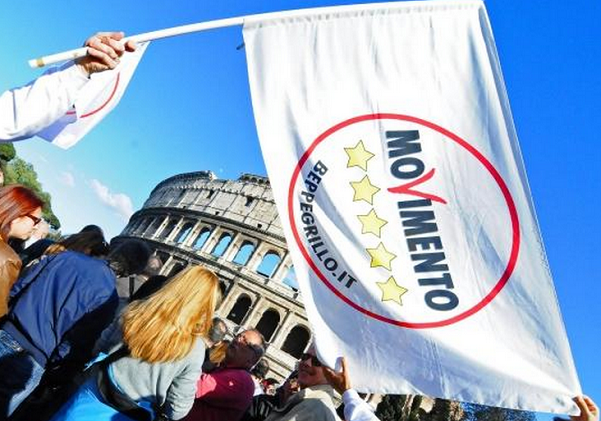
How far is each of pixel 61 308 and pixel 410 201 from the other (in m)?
2.20

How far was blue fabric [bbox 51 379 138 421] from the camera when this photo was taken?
2201mm

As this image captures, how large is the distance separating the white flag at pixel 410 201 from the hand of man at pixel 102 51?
82 centimetres

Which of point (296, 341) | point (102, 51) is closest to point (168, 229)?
point (296, 341)

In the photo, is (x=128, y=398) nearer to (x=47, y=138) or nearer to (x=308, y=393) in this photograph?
(x=308, y=393)

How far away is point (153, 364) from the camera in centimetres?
231

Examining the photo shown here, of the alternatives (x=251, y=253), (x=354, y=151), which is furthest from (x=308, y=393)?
(x=251, y=253)

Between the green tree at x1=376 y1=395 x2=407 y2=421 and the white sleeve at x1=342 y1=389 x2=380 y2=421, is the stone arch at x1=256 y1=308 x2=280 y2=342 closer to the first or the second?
the green tree at x1=376 y1=395 x2=407 y2=421

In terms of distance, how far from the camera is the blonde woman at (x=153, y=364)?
225 cm

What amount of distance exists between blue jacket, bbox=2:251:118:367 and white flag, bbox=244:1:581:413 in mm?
1315

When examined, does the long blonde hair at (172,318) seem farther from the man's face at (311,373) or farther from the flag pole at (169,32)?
the flag pole at (169,32)

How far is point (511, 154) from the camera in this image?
2.37 metres

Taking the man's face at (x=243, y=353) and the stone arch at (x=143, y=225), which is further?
the stone arch at (x=143, y=225)

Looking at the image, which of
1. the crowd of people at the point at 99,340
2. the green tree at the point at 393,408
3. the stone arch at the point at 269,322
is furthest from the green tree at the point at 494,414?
the crowd of people at the point at 99,340

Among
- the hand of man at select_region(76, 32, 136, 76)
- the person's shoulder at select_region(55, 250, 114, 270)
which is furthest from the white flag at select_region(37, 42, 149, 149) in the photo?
the hand of man at select_region(76, 32, 136, 76)
